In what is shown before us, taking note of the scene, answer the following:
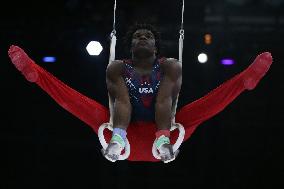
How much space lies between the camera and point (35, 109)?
18.9ft

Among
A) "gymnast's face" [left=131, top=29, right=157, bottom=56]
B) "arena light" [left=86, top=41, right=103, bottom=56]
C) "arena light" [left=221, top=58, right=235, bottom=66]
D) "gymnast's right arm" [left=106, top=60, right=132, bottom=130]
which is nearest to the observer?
"gymnast's right arm" [left=106, top=60, right=132, bottom=130]

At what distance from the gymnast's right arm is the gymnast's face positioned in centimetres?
15

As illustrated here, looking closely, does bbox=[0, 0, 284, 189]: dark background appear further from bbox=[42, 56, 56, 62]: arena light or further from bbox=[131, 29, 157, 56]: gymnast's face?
bbox=[131, 29, 157, 56]: gymnast's face

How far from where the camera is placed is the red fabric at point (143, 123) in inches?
127

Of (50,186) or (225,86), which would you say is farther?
(50,186)

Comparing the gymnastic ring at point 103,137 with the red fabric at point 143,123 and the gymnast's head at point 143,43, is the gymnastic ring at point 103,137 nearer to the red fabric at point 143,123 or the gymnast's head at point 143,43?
the red fabric at point 143,123

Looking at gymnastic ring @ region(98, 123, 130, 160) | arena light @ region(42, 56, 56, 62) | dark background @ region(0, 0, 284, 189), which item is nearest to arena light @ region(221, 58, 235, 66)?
dark background @ region(0, 0, 284, 189)

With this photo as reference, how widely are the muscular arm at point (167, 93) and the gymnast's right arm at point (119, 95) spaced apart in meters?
0.19

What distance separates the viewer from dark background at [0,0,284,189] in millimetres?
5270

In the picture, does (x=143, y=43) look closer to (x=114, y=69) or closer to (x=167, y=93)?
(x=114, y=69)

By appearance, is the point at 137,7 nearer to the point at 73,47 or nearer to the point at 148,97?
the point at 73,47

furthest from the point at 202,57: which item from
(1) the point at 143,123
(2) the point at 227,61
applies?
(1) the point at 143,123

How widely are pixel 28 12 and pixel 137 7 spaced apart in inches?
45.9

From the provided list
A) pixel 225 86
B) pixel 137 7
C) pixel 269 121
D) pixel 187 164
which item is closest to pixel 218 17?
pixel 137 7
